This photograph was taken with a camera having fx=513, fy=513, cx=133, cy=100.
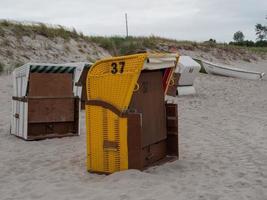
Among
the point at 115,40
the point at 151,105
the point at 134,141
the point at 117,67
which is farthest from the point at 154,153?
the point at 115,40

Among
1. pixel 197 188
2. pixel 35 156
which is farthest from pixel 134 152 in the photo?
pixel 35 156

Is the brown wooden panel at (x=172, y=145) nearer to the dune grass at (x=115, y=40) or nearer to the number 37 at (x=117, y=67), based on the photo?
the number 37 at (x=117, y=67)

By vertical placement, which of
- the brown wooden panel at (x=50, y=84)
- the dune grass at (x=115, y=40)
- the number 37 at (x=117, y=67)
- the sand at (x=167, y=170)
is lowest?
the sand at (x=167, y=170)

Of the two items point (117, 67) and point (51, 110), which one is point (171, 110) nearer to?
point (117, 67)

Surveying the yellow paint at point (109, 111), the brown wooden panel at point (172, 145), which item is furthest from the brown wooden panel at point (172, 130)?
the yellow paint at point (109, 111)

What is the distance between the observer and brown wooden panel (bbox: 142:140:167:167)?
22.1ft

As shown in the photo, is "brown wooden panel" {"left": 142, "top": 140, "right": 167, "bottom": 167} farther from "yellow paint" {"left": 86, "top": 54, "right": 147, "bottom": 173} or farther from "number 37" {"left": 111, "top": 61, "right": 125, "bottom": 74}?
"number 37" {"left": 111, "top": 61, "right": 125, "bottom": 74}

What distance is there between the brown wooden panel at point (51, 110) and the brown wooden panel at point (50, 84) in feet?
0.40

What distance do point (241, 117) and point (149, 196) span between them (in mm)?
7686

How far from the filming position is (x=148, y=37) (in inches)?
1483

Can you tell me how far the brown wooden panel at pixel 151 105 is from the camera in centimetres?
662

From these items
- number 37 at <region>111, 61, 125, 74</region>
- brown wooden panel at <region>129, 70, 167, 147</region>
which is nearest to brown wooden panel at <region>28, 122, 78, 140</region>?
brown wooden panel at <region>129, 70, 167, 147</region>

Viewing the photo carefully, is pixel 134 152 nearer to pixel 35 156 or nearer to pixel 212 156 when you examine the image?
pixel 212 156

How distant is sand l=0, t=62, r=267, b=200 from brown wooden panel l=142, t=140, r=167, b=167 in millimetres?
170
